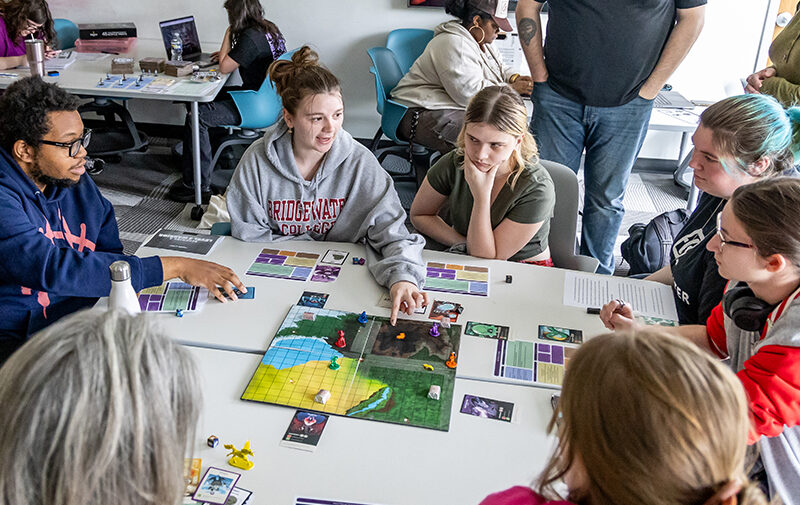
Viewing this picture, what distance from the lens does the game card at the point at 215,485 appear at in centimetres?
123

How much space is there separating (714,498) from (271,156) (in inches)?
66.3

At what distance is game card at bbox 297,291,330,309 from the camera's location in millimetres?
1853

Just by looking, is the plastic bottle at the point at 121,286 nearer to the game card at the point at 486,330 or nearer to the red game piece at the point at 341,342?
the red game piece at the point at 341,342

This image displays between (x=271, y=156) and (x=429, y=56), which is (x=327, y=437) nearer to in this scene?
(x=271, y=156)

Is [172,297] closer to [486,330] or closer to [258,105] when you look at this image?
[486,330]

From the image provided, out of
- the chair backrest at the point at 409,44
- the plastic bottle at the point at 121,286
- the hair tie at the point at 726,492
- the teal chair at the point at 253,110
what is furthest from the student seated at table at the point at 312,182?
the chair backrest at the point at 409,44

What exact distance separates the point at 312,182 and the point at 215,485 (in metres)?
1.17

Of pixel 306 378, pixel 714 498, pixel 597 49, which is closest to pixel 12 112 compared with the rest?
pixel 306 378

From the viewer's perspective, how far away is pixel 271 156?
2.20 m

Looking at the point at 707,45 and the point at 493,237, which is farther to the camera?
the point at 707,45

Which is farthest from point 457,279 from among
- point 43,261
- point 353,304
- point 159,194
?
point 159,194

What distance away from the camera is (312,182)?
2238mm

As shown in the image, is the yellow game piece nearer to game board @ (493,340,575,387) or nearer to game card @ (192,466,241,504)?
game card @ (192,466,241,504)

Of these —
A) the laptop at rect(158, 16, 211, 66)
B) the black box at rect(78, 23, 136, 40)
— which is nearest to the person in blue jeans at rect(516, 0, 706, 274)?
the laptop at rect(158, 16, 211, 66)
